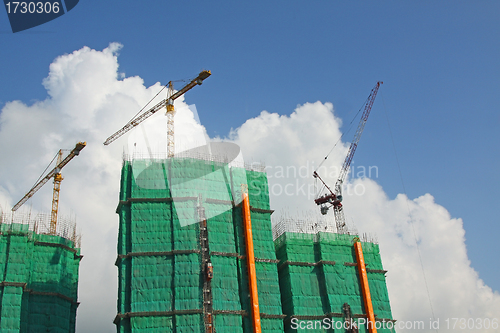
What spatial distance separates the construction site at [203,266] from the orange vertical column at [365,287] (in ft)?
0.58

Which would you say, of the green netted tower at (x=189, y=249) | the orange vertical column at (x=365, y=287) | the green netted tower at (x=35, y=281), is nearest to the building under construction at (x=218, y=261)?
the green netted tower at (x=189, y=249)

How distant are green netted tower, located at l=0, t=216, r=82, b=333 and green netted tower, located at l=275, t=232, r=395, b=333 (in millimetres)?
36434

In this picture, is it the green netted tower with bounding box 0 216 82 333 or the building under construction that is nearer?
the green netted tower with bounding box 0 216 82 333

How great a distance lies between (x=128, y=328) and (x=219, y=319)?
13.2m

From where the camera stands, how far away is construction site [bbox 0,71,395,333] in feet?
240

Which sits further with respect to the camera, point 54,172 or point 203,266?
point 54,172

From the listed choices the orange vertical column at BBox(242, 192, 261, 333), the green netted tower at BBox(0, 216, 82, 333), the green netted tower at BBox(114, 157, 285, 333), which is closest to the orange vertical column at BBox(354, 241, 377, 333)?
the green netted tower at BBox(114, 157, 285, 333)

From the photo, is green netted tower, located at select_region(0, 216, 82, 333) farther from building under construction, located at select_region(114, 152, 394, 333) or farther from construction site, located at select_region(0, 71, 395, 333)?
building under construction, located at select_region(114, 152, 394, 333)

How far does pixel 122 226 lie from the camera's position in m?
78.1

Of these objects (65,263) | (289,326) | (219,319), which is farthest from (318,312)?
(65,263)

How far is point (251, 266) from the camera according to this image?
259 feet

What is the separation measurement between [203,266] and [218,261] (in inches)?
114

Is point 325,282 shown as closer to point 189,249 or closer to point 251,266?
point 251,266

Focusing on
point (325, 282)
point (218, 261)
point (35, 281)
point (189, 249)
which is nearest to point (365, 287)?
point (325, 282)
